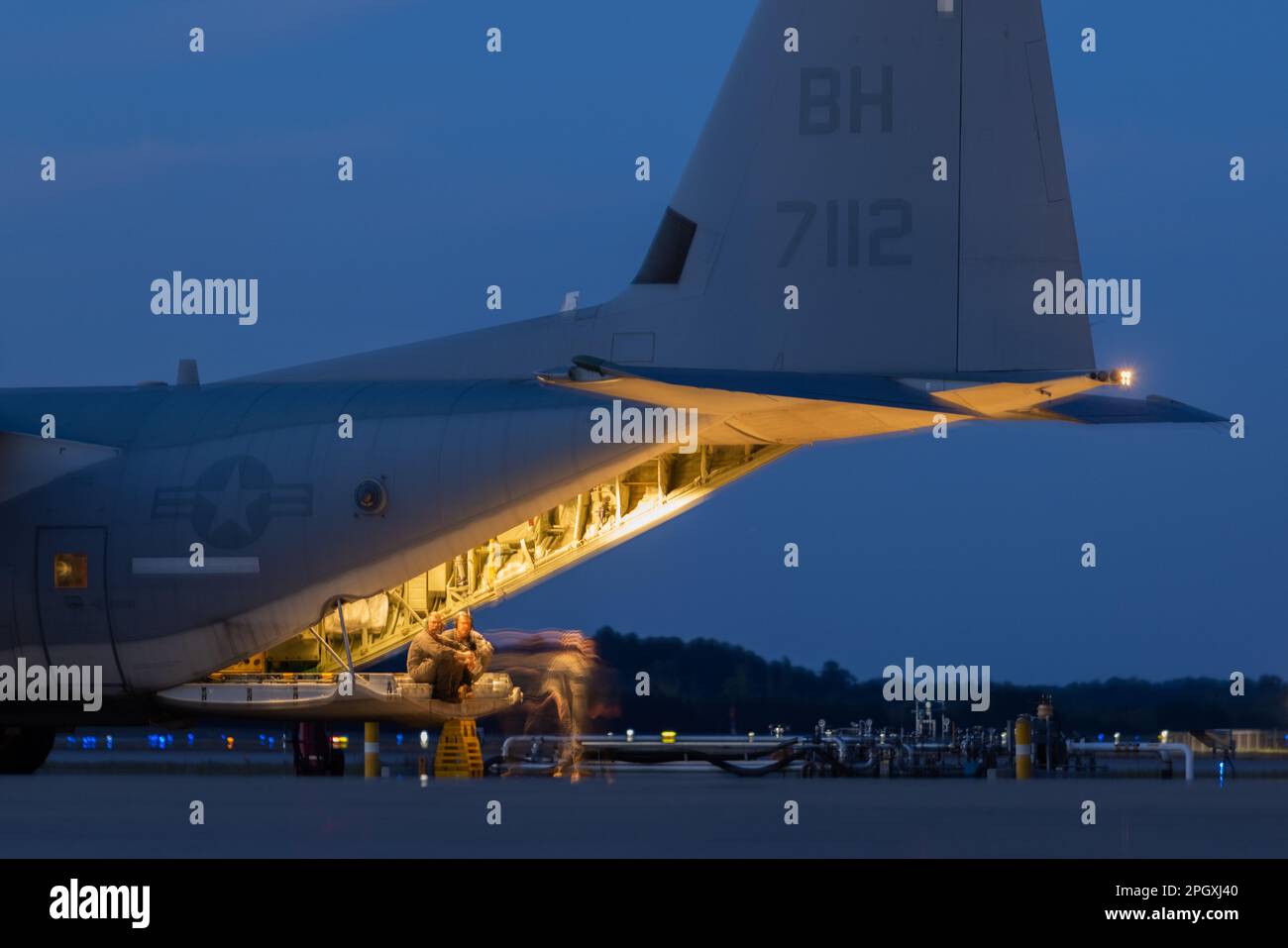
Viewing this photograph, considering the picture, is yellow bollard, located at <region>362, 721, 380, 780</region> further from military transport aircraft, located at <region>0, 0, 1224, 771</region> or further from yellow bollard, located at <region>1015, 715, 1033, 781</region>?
yellow bollard, located at <region>1015, 715, 1033, 781</region>

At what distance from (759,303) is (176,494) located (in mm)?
6877

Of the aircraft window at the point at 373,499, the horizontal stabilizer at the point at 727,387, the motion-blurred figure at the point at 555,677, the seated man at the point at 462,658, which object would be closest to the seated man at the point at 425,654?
the seated man at the point at 462,658

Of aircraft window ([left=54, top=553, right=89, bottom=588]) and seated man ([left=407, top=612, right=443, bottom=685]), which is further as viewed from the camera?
aircraft window ([left=54, top=553, right=89, bottom=588])

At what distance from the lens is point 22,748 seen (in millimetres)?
23359

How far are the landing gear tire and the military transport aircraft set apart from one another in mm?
1369

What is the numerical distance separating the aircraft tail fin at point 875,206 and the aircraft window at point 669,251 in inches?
1.1

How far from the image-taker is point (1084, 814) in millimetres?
13664

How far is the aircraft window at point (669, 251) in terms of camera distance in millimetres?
20422

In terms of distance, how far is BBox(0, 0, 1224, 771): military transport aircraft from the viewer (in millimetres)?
18828

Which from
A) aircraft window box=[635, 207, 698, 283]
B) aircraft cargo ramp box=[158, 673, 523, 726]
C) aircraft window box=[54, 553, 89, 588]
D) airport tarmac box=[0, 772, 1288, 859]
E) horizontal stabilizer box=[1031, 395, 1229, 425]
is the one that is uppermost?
aircraft window box=[635, 207, 698, 283]

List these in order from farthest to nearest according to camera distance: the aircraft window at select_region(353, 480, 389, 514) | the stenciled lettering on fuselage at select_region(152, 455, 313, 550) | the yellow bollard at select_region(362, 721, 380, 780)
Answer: the yellow bollard at select_region(362, 721, 380, 780)
the stenciled lettering on fuselage at select_region(152, 455, 313, 550)
the aircraft window at select_region(353, 480, 389, 514)

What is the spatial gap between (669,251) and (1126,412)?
523cm

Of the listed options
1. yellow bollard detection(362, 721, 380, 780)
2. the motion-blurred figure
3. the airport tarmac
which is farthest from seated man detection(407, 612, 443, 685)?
the airport tarmac

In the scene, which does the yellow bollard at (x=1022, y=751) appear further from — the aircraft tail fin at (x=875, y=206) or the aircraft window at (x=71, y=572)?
the aircraft window at (x=71, y=572)
